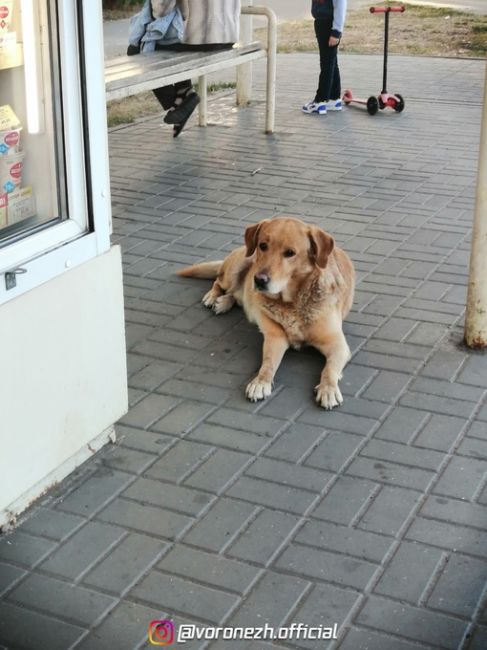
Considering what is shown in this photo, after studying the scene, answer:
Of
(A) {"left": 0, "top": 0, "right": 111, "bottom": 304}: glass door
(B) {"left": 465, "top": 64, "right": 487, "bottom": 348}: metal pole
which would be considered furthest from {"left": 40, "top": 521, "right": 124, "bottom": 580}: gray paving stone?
(B) {"left": 465, "top": 64, "right": 487, "bottom": 348}: metal pole

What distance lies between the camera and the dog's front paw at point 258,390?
4.97 m

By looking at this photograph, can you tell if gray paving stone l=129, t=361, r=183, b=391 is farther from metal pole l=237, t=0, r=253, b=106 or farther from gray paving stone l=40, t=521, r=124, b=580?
metal pole l=237, t=0, r=253, b=106

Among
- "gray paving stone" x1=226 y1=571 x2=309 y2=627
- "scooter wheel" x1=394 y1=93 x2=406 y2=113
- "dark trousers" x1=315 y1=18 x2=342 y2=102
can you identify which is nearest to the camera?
"gray paving stone" x1=226 y1=571 x2=309 y2=627

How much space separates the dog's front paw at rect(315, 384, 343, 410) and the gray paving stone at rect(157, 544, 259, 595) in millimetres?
1339

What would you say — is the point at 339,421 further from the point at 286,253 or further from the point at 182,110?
the point at 182,110

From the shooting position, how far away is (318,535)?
12.8 ft

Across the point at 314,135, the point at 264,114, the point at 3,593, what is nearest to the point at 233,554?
the point at 3,593

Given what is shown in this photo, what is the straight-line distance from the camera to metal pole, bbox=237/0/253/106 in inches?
439

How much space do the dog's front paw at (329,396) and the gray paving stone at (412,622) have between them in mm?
1491

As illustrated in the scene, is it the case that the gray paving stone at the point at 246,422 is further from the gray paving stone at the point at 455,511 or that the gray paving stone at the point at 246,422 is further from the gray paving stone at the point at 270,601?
the gray paving stone at the point at 270,601

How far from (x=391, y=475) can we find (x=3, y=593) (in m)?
1.75

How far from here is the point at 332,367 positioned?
5160mm

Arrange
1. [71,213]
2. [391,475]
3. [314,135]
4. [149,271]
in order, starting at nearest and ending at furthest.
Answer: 1. [71,213]
2. [391,475]
3. [149,271]
4. [314,135]

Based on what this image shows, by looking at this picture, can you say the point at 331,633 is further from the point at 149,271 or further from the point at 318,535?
the point at 149,271
